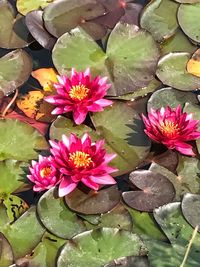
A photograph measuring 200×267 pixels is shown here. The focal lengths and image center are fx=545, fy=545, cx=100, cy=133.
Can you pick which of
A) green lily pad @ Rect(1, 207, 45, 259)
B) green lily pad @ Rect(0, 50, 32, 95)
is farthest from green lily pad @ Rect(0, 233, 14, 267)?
green lily pad @ Rect(0, 50, 32, 95)

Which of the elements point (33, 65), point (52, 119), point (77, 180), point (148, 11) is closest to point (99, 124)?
point (52, 119)

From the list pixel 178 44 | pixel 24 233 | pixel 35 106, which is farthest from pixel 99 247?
pixel 178 44

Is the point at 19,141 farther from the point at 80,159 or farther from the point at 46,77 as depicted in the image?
the point at 46,77

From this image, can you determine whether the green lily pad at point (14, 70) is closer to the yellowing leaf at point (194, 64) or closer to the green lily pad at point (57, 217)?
the green lily pad at point (57, 217)

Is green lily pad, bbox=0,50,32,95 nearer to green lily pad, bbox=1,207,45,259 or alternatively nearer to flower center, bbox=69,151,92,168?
flower center, bbox=69,151,92,168

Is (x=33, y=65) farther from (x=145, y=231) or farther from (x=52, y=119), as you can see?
(x=145, y=231)

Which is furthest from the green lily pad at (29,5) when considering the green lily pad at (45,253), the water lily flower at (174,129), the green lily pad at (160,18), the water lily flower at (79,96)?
the green lily pad at (45,253)
